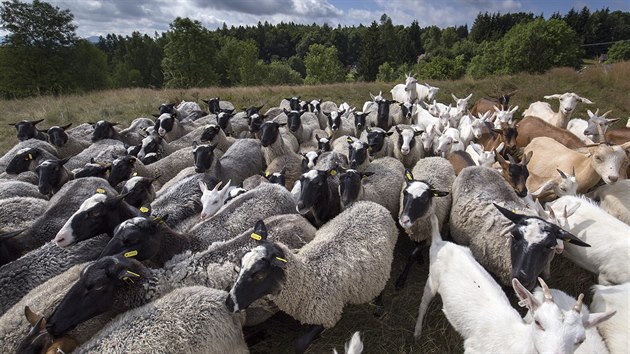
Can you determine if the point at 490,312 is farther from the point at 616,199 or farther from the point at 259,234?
the point at 616,199

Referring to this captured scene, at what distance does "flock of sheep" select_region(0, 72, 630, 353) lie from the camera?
3.03 metres

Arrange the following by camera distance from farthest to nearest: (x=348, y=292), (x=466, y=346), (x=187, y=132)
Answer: (x=187, y=132), (x=348, y=292), (x=466, y=346)

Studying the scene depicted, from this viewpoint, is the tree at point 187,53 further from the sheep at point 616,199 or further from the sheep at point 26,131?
the sheep at point 616,199

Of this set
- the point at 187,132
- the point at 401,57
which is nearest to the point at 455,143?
the point at 187,132

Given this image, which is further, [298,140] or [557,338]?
[298,140]

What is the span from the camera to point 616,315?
128 inches

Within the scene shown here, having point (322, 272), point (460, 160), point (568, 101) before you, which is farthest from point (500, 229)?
point (568, 101)

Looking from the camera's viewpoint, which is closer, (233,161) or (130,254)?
(130,254)

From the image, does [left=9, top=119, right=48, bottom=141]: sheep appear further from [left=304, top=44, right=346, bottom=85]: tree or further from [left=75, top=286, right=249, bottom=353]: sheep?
[left=304, top=44, right=346, bottom=85]: tree

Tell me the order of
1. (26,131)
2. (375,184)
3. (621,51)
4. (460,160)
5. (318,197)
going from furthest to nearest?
1. (621,51)
2. (26,131)
3. (460,160)
4. (375,184)
5. (318,197)

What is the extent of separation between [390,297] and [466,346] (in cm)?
143

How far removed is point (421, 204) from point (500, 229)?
107cm

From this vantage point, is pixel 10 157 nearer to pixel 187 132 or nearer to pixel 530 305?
pixel 187 132

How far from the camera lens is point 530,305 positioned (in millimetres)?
2627
